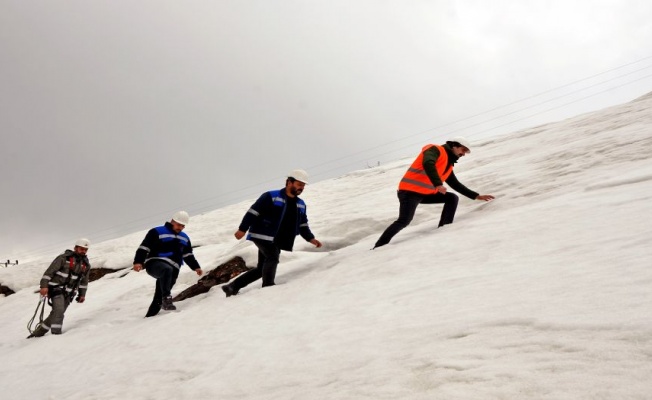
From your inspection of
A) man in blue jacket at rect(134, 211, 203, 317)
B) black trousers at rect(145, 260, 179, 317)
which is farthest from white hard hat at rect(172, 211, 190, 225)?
black trousers at rect(145, 260, 179, 317)

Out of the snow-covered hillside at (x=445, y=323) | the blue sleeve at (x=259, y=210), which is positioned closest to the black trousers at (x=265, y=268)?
the blue sleeve at (x=259, y=210)

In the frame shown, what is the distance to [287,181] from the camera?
6.67 meters

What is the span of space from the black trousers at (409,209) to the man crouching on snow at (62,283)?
20.4ft

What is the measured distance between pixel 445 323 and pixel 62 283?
8.38 m

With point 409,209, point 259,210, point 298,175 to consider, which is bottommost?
point 409,209

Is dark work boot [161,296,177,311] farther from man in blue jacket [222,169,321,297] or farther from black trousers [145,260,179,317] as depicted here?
man in blue jacket [222,169,321,297]

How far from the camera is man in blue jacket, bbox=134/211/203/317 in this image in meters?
7.12

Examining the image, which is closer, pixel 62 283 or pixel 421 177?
pixel 421 177

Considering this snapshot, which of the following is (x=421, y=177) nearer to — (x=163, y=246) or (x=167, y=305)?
(x=163, y=246)

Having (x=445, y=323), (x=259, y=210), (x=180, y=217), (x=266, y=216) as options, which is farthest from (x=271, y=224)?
(x=445, y=323)

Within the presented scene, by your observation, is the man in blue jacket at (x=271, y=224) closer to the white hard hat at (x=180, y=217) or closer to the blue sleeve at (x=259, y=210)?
the blue sleeve at (x=259, y=210)

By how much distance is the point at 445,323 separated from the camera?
9.61 ft

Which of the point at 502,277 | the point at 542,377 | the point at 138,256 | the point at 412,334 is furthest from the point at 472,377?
the point at 138,256

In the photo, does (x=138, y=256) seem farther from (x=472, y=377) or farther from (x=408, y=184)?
(x=472, y=377)
